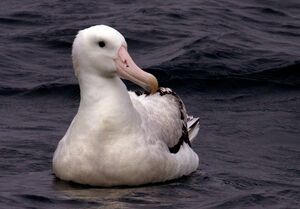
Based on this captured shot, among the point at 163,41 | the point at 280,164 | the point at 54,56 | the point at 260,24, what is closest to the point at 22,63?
the point at 54,56

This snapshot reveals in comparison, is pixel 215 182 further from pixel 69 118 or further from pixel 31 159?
pixel 69 118

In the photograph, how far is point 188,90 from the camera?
51.9ft

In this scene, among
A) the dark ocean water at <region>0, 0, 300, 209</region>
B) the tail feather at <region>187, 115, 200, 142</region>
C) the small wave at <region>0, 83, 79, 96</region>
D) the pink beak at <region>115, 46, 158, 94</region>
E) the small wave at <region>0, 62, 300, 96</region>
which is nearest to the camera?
the dark ocean water at <region>0, 0, 300, 209</region>

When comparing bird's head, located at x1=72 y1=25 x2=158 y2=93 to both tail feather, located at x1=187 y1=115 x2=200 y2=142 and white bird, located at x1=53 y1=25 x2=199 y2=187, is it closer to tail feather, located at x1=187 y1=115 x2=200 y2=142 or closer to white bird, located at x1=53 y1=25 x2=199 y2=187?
white bird, located at x1=53 y1=25 x2=199 y2=187

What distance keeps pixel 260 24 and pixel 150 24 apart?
1810 mm

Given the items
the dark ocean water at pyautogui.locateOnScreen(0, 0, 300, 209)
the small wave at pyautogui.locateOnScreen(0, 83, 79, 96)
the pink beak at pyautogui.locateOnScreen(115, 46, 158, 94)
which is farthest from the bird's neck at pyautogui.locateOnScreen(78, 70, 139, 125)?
the small wave at pyautogui.locateOnScreen(0, 83, 79, 96)

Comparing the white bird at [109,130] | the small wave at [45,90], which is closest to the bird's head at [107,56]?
the white bird at [109,130]

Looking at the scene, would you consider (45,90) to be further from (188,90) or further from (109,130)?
(109,130)

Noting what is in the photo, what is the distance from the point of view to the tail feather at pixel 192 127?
13.1 meters

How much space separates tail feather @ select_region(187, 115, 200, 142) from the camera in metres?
13.1

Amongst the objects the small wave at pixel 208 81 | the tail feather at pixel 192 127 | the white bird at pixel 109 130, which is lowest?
the small wave at pixel 208 81

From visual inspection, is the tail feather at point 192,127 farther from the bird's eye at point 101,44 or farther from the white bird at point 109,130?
the bird's eye at point 101,44

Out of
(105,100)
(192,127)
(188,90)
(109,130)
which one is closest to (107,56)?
(105,100)

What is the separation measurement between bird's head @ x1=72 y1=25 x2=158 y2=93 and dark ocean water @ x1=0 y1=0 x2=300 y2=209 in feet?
3.42
